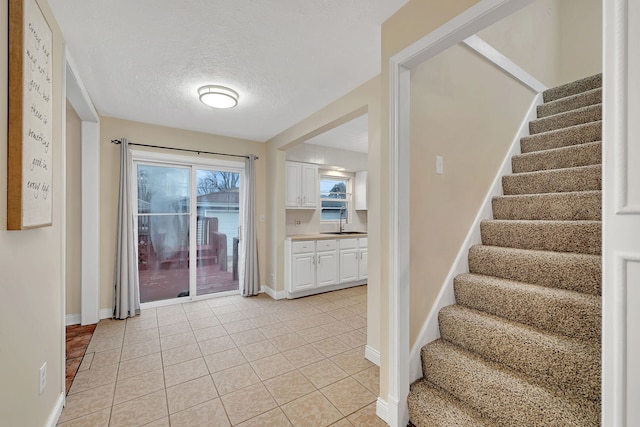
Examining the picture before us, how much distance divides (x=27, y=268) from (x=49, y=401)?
34.8 inches

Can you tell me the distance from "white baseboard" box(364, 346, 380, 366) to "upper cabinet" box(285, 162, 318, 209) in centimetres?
269

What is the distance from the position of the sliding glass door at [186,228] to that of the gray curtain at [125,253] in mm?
298

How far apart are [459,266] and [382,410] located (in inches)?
44.5

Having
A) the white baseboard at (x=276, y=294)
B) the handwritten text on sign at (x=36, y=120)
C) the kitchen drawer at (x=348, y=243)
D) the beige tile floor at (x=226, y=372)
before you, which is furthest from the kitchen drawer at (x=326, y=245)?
the handwritten text on sign at (x=36, y=120)

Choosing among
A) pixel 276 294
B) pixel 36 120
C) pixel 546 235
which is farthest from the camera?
pixel 276 294

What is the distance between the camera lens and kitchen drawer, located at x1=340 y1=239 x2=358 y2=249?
4691 mm

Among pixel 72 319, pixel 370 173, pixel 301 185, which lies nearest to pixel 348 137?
pixel 301 185

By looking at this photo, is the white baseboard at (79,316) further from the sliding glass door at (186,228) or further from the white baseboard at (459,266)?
the white baseboard at (459,266)

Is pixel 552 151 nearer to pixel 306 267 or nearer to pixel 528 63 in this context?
pixel 528 63

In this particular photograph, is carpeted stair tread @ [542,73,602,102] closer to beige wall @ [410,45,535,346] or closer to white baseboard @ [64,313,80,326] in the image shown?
beige wall @ [410,45,535,346]

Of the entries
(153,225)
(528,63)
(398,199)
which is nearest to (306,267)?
(153,225)

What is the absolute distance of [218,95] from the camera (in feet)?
8.79

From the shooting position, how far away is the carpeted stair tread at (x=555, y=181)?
1948 mm

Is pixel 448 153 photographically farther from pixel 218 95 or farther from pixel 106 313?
pixel 106 313
